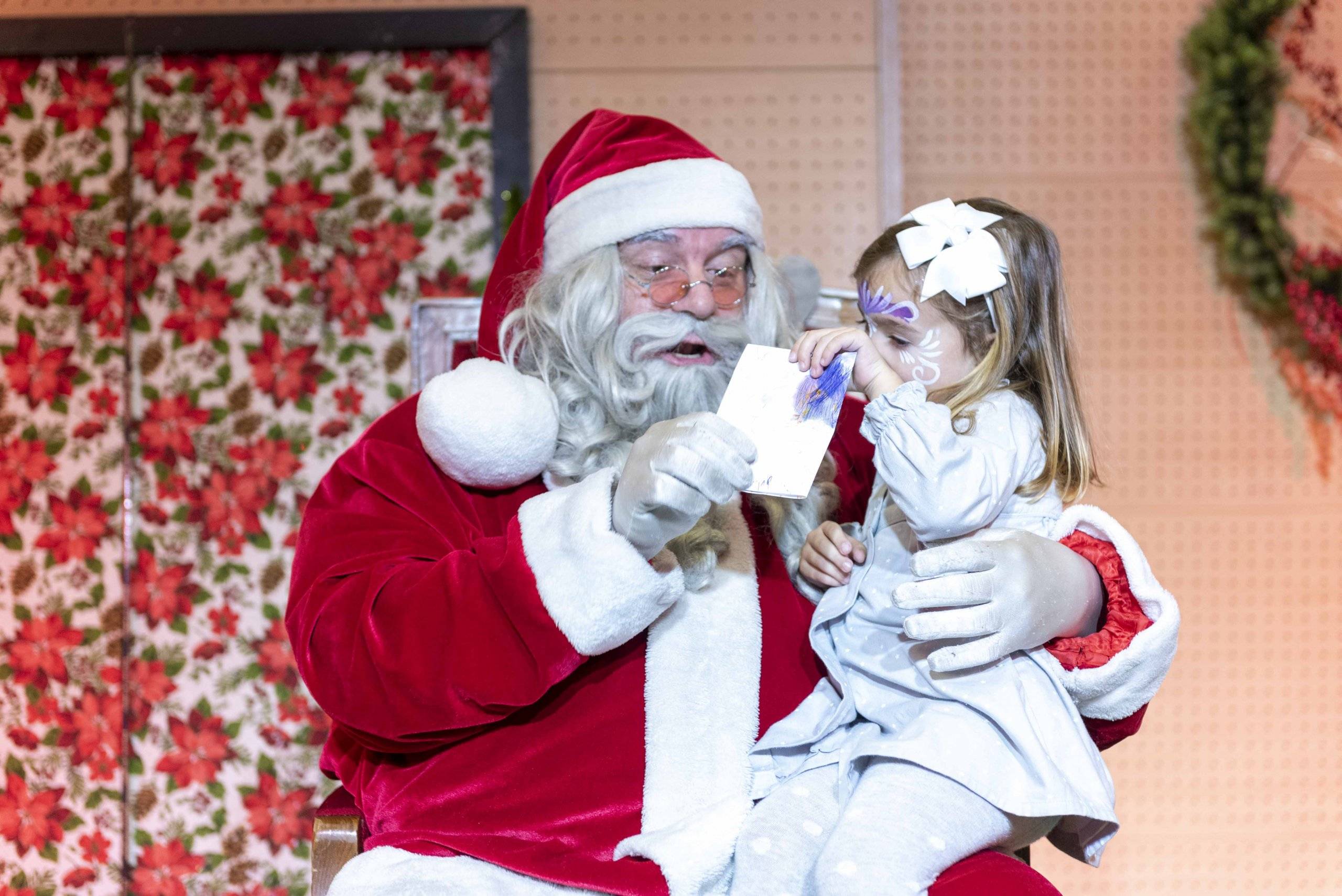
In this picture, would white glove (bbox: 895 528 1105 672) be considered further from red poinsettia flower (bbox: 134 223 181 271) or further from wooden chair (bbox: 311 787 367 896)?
red poinsettia flower (bbox: 134 223 181 271)

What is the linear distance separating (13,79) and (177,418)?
3.05ft

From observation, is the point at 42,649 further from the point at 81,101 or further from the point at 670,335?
the point at 670,335

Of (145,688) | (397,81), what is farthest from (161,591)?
(397,81)

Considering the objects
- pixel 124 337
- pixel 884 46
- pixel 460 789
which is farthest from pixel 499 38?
pixel 460 789

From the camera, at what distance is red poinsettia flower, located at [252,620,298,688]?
2830mm

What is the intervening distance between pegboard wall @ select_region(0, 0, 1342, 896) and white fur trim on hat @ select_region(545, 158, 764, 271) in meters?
1.22

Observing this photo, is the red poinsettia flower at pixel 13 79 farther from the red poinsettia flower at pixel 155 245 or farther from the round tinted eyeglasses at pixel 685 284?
the round tinted eyeglasses at pixel 685 284

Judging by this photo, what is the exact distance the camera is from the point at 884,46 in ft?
8.94

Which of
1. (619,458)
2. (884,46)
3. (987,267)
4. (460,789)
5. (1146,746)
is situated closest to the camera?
(987,267)

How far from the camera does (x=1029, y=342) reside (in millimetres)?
1522

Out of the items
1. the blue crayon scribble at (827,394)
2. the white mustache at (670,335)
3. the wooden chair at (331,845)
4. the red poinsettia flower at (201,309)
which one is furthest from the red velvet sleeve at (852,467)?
the red poinsettia flower at (201,309)

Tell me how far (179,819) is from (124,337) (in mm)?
1200

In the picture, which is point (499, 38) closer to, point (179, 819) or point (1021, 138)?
point (1021, 138)

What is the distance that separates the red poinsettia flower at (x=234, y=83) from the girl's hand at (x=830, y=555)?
6.31ft
